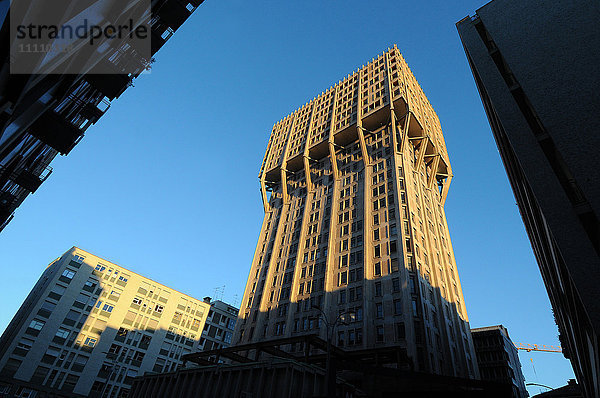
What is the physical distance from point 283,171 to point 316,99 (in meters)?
26.2

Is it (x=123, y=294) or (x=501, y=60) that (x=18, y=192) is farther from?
(x=123, y=294)

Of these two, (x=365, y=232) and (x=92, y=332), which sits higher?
(x=365, y=232)

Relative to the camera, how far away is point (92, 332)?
68500 millimetres

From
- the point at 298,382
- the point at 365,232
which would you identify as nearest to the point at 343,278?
the point at 365,232

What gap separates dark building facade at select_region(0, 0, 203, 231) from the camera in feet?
34.7

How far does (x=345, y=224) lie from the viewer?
205ft

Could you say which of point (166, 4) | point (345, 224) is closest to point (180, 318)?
point (345, 224)

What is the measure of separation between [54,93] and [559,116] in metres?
25.4

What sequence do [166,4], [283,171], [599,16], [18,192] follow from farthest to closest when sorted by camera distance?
[283,171] → [18,192] → [166,4] → [599,16]

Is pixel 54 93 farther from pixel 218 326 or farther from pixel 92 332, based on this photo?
pixel 218 326

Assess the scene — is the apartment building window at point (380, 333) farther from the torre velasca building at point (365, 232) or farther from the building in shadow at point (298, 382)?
the building in shadow at point (298, 382)

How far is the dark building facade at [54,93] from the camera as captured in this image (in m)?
10.6

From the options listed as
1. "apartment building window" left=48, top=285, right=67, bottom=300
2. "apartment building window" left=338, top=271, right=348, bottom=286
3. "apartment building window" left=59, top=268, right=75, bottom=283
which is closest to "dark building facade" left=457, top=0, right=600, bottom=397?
"apartment building window" left=338, top=271, right=348, bottom=286

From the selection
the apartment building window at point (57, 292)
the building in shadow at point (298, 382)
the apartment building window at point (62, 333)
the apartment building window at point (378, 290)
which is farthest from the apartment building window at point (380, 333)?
the apartment building window at point (57, 292)
